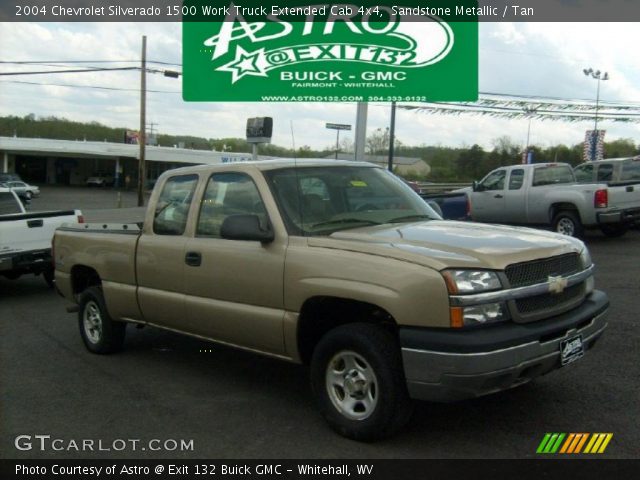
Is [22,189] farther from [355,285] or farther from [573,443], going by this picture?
[573,443]

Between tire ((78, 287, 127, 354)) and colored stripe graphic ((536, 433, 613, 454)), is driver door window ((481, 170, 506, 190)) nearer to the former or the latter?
tire ((78, 287, 127, 354))

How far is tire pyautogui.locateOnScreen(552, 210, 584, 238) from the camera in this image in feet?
45.2

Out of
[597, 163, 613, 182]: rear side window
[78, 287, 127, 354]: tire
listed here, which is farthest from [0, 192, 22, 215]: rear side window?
[597, 163, 613, 182]: rear side window

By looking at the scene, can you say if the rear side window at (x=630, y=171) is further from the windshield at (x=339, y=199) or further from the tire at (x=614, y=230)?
the windshield at (x=339, y=199)

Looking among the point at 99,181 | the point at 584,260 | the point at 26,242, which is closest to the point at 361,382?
the point at 584,260

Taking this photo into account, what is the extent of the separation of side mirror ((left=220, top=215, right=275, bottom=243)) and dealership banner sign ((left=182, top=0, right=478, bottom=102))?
11.3 meters

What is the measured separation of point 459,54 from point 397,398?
50.0 ft

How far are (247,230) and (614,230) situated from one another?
1240 cm

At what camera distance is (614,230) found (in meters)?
14.6

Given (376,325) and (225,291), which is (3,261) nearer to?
(225,291)

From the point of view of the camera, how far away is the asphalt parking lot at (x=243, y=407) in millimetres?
4086

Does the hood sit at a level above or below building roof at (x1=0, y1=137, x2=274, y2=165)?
below
